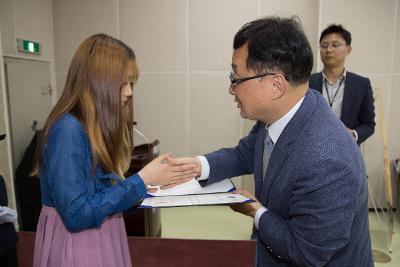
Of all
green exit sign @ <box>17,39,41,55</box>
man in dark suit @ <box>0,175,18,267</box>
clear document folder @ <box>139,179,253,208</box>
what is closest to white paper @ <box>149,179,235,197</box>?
clear document folder @ <box>139,179,253,208</box>

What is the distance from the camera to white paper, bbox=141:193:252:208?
40.3 inches

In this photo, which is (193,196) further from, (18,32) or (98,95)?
(18,32)

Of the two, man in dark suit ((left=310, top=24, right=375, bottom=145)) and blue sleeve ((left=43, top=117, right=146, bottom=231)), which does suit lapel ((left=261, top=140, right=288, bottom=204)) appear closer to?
blue sleeve ((left=43, top=117, right=146, bottom=231))

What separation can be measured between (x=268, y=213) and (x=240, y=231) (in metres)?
2.26

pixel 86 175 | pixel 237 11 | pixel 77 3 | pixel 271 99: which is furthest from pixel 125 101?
pixel 77 3

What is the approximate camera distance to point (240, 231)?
3.16 metres

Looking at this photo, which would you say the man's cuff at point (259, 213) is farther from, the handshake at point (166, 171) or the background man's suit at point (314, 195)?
the handshake at point (166, 171)

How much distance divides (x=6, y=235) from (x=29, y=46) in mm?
2419

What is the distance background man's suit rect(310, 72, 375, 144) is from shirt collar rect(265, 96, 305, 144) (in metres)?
1.58

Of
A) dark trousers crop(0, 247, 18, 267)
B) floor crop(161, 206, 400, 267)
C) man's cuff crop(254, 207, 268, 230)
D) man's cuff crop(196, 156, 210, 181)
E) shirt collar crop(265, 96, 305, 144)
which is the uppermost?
shirt collar crop(265, 96, 305, 144)

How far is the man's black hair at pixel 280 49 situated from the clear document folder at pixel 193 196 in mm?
416

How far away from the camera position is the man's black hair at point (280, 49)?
0.95 metres

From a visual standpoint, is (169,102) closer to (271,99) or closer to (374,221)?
(374,221)

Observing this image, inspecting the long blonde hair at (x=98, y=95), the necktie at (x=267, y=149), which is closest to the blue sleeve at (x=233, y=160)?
the necktie at (x=267, y=149)
